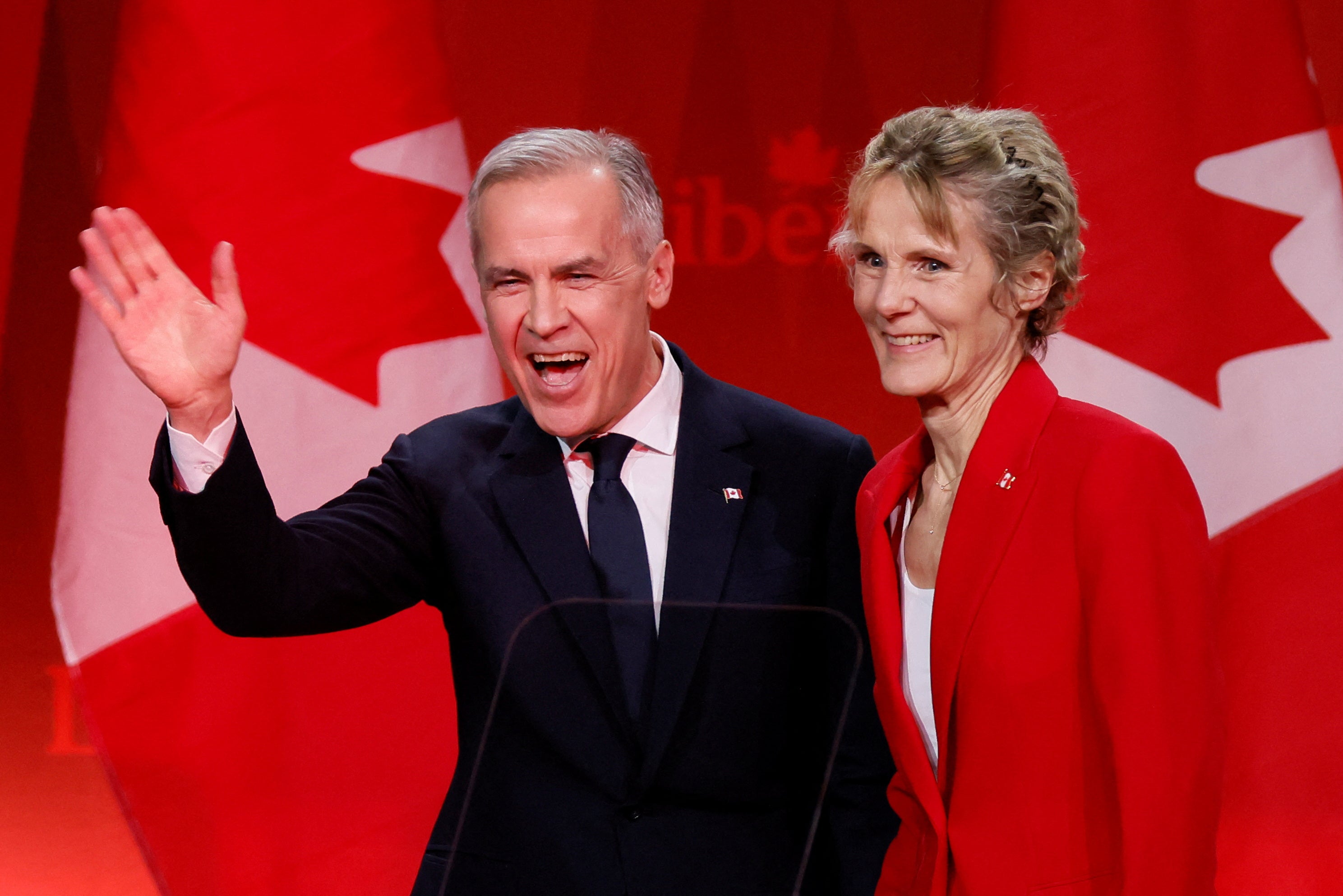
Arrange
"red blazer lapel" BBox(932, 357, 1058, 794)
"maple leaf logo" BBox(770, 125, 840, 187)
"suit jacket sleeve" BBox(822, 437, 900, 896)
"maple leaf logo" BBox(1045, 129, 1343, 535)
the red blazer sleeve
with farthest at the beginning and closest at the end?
"maple leaf logo" BBox(770, 125, 840, 187), "maple leaf logo" BBox(1045, 129, 1343, 535), "suit jacket sleeve" BBox(822, 437, 900, 896), "red blazer lapel" BBox(932, 357, 1058, 794), the red blazer sleeve

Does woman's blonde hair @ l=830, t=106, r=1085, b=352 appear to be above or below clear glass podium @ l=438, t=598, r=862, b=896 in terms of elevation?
above

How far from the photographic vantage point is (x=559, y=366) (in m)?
1.60

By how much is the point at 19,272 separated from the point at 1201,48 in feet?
8.93

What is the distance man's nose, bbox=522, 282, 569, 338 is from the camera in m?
1.53

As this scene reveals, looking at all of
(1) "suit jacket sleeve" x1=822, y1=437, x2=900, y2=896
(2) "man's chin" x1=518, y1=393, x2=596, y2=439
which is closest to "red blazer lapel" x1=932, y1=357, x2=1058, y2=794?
(1) "suit jacket sleeve" x1=822, y1=437, x2=900, y2=896

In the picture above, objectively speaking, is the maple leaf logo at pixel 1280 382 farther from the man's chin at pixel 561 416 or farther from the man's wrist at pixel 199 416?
the man's wrist at pixel 199 416

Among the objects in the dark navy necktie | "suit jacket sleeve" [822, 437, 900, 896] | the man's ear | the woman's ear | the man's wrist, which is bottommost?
"suit jacket sleeve" [822, 437, 900, 896]

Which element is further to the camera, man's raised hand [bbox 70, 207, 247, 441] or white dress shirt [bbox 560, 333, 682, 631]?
white dress shirt [bbox 560, 333, 682, 631]

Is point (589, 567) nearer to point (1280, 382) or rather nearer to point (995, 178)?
point (995, 178)

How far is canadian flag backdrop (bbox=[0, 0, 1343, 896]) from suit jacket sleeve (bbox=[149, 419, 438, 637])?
1221mm

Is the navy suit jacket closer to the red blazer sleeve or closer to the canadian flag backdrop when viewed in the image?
the red blazer sleeve

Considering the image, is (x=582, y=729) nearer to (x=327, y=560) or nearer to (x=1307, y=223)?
(x=327, y=560)

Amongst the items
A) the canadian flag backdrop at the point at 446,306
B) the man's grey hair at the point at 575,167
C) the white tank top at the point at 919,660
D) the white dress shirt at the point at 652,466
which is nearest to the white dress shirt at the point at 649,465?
the white dress shirt at the point at 652,466

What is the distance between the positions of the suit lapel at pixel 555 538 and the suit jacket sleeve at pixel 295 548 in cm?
14
